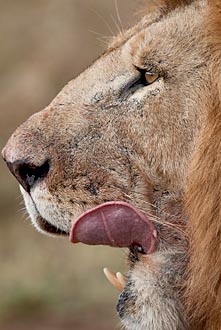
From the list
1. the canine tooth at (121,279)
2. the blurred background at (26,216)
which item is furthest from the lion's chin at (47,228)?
the blurred background at (26,216)

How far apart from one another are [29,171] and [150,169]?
12.4 inches

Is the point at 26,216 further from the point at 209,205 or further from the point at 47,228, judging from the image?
the point at 209,205

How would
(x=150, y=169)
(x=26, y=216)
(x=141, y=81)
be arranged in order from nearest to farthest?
(x=150, y=169)
(x=141, y=81)
(x=26, y=216)

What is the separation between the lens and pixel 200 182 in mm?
2967

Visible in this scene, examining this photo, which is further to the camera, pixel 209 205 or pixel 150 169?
pixel 150 169

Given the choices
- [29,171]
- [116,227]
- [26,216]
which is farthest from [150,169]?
[26,216]

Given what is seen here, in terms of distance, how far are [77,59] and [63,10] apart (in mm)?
1012

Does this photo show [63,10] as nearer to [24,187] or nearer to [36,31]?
[36,31]

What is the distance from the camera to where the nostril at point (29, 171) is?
3145 millimetres

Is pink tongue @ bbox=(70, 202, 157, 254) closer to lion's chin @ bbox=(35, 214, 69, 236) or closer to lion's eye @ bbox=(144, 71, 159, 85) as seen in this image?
lion's chin @ bbox=(35, 214, 69, 236)

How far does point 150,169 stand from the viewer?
308 cm

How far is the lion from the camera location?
2.98 metres

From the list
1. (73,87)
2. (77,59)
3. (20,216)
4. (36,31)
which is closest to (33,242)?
(20,216)

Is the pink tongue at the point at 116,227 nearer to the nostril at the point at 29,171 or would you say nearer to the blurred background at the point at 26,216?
the nostril at the point at 29,171
